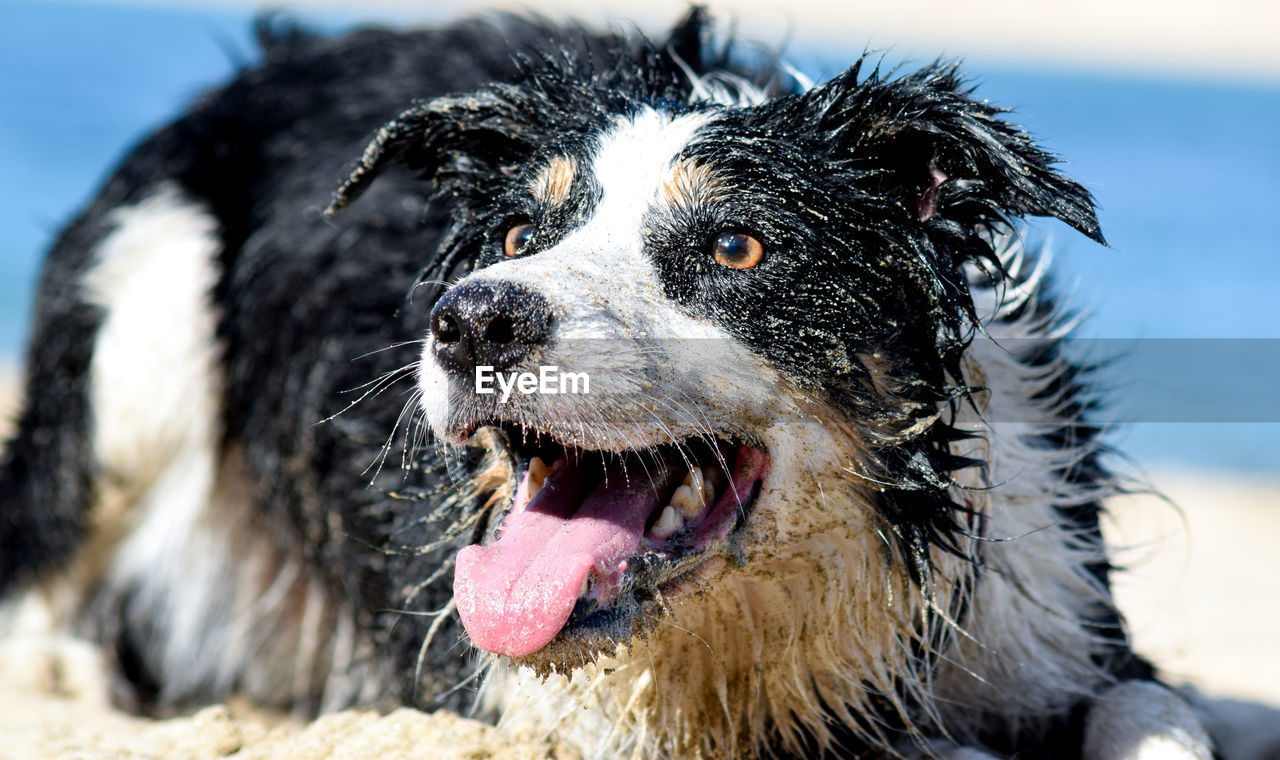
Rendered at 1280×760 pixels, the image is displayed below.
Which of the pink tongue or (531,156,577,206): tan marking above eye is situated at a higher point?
(531,156,577,206): tan marking above eye

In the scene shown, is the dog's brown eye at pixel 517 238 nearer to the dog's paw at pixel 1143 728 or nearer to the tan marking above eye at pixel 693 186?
the tan marking above eye at pixel 693 186

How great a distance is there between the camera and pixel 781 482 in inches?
92.3

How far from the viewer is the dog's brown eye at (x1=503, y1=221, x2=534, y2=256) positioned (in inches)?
106

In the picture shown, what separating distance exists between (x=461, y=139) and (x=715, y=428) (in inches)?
43.6

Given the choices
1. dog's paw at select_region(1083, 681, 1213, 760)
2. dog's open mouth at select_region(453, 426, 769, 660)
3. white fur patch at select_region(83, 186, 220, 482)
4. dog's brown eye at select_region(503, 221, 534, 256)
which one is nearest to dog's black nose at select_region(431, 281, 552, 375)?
dog's open mouth at select_region(453, 426, 769, 660)

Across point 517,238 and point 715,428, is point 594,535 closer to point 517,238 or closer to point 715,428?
point 715,428

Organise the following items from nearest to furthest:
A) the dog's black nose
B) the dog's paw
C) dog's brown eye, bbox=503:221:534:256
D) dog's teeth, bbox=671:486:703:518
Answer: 1. the dog's black nose
2. dog's teeth, bbox=671:486:703:518
3. the dog's paw
4. dog's brown eye, bbox=503:221:534:256

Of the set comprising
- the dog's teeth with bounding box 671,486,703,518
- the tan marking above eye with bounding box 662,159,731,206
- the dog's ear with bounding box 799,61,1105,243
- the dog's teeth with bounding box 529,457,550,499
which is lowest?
the dog's teeth with bounding box 671,486,703,518

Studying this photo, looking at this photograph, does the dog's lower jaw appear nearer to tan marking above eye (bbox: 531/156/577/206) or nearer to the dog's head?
the dog's head

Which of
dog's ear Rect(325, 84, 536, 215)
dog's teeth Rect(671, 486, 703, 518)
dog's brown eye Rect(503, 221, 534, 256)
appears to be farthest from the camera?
dog's ear Rect(325, 84, 536, 215)

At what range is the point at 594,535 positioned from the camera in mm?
2242

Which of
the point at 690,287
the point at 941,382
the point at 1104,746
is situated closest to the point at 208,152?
the point at 690,287

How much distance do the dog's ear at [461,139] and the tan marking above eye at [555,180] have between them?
7.1 inches

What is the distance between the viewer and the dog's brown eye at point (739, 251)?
94.3 inches
